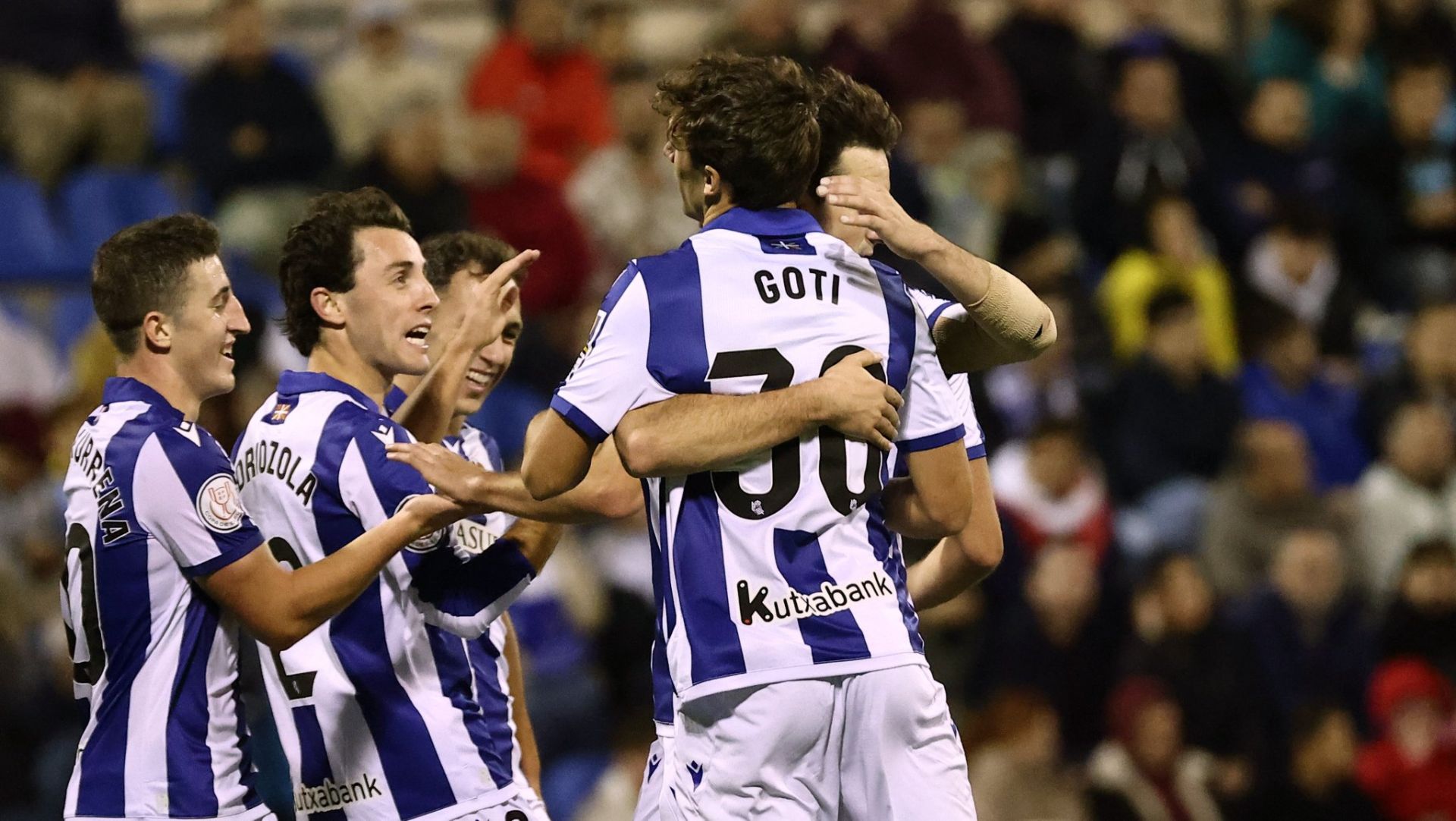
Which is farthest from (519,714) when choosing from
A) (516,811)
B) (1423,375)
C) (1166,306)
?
(1423,375)

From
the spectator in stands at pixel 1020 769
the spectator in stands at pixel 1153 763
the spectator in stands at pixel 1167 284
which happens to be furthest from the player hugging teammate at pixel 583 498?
the spectator in stands at pixel 1167 284

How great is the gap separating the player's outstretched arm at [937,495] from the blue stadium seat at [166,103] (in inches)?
346

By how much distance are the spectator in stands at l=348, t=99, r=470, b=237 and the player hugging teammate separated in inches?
249

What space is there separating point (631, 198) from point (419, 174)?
143 centimetres

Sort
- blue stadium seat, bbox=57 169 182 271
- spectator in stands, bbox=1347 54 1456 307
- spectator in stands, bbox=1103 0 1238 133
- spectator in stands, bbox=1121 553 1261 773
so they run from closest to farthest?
spectator in stands, bbox=1121 553 1261 773, blue stadium seat, bbox=57 169 182 271, spectator in stands, bbox=1347 54 1456 307, spectator in stands, bbox=1103 0 1238 133

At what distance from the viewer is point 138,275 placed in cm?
494

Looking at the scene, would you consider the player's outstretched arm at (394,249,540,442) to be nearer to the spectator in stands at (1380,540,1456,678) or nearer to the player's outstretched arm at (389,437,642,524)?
the player's outstretched arm at (389,437,642,524)

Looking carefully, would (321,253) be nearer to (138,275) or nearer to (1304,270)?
(138,275)

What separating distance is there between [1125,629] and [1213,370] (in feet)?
7.51

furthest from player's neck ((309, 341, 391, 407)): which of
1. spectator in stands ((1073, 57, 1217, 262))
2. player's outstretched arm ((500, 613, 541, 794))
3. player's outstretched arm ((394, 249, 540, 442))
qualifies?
spectator in stands ((1073, 57, 1217, 262))

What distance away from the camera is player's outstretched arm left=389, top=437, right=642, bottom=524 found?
475cm

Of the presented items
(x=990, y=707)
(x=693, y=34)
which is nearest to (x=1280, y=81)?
(x=693, y=34)

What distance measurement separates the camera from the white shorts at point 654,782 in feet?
15.9

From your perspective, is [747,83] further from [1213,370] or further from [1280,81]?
[1280,81]
